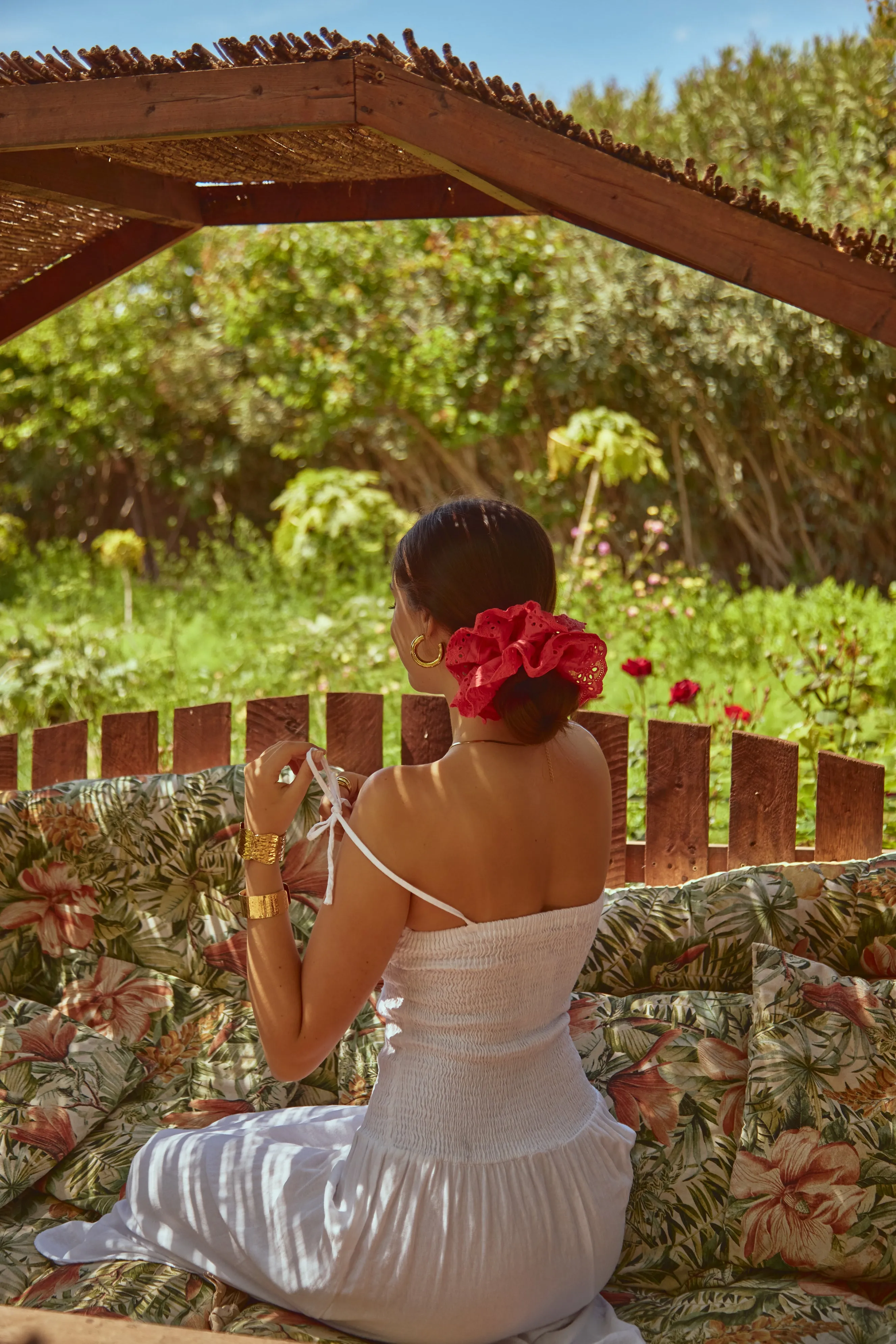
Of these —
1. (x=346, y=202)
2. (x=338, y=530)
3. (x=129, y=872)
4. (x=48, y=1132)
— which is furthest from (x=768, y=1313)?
(x=338, y=530)

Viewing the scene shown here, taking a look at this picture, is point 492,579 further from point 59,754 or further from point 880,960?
point 59,754

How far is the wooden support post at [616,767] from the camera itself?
8.77 ft

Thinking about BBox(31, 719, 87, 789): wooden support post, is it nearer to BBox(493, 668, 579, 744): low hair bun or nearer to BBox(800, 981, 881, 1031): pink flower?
BBox(493, 668, 579, 744): low hair bun

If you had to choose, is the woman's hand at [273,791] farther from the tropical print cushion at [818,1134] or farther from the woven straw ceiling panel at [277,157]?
the woven straw ceiling panel at [277,157]

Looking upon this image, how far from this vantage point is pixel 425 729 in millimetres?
2783

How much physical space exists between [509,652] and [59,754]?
1.84 m

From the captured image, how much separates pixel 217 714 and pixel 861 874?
5.22 ft

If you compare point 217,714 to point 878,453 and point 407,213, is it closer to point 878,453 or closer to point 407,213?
point 407,213

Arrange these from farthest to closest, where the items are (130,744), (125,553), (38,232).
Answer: (125,553), (130,744), (38,232)

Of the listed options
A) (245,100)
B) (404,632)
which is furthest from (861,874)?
(245,100)

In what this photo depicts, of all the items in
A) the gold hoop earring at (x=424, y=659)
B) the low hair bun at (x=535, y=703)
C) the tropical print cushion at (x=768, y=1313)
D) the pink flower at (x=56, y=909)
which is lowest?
the tropical print cushion at (x=768, y=1313)

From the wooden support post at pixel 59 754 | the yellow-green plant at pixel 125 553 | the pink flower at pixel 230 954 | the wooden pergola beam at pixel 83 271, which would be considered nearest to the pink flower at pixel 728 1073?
the pink flower at pixel 230 954

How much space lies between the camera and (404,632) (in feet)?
5.48

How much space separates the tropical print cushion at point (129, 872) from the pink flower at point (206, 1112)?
311mm
